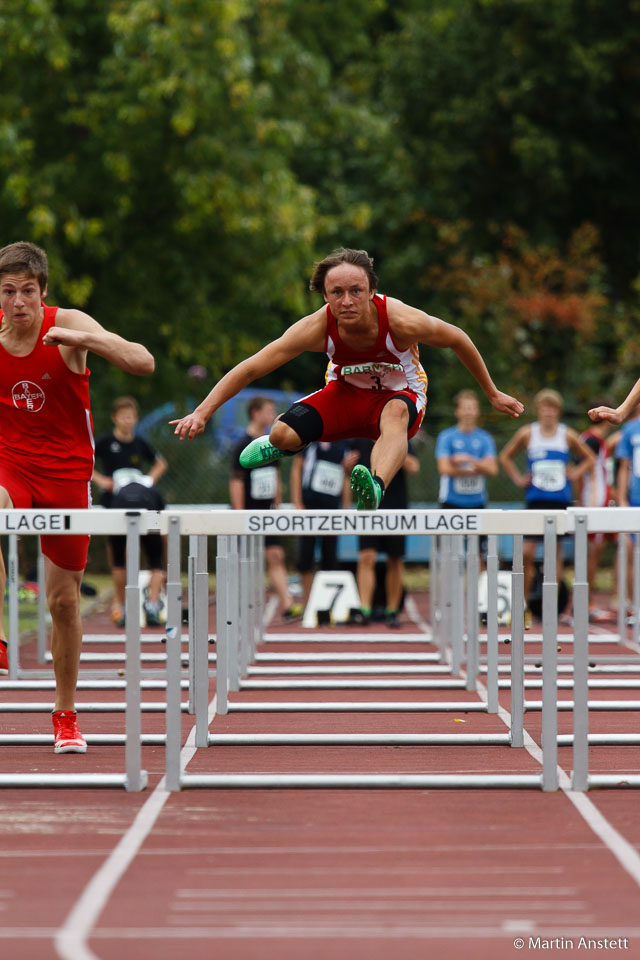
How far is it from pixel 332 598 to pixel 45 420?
24.9 feet

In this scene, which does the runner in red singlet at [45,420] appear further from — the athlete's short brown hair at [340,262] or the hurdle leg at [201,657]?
the athlete's short brown hair at [340,262]

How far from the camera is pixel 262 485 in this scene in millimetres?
13211

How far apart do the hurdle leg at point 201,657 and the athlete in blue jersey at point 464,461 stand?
6730mm

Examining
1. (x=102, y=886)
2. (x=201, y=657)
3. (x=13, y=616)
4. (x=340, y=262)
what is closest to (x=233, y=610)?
(x=13, y=616)

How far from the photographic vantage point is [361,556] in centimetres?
1321

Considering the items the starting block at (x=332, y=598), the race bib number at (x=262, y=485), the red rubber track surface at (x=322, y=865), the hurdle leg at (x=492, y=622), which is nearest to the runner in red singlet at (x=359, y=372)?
the hurdle leg at (x=492, y=622)

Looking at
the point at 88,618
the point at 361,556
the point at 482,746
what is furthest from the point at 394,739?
the point at 88,618

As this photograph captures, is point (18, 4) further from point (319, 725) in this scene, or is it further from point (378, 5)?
point (319, 725)

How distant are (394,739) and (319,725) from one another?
1108 mm

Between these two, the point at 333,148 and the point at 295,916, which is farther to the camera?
the point at 333,148

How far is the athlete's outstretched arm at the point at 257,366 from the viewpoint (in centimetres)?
612

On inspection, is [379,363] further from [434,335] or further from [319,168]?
[319,168]

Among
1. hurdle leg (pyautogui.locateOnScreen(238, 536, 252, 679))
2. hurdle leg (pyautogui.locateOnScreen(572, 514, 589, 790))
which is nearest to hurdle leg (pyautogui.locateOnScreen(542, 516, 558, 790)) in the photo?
hurdle leg (pyautogui.locateOnScreen(572, 514, 589, 790))

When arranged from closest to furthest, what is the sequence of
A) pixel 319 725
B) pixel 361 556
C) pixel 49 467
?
pixel 49 467 → pixel 319 725 → pixel 361 556
